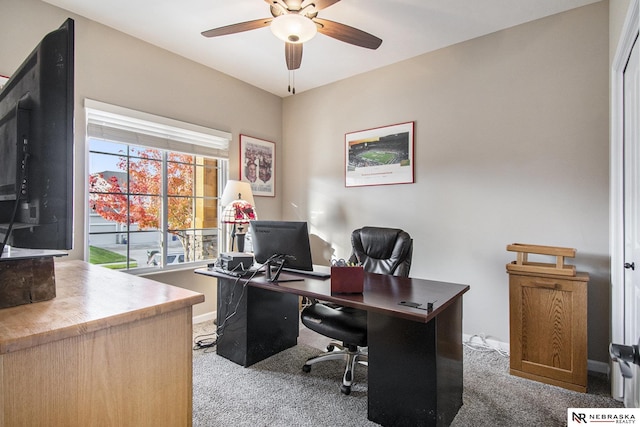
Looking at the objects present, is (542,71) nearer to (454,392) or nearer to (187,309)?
(454,392)

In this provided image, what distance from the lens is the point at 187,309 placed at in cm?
95

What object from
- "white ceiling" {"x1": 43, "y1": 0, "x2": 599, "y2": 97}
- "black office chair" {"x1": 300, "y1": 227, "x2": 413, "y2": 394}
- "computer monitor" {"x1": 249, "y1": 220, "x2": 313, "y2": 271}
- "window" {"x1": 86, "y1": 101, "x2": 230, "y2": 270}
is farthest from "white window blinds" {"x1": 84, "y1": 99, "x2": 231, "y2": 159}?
"black office chair" {"x1": 300, "y1": 227, "x2": 413, "y2": 394}

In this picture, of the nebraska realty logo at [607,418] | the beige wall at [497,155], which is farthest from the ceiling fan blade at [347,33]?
the nebraska realty logo at [607,418]

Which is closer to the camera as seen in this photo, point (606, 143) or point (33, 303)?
point (33, 303)

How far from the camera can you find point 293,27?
190 cm

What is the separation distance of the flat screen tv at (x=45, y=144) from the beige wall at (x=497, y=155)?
282 centimetres

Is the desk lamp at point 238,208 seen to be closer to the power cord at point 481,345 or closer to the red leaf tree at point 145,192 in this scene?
the red leaf tree at point 145,192

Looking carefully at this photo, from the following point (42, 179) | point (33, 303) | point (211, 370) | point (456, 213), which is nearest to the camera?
point (42, 179)

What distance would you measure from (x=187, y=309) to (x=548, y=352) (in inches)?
92.4

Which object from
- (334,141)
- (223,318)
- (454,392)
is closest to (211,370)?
(223,318)

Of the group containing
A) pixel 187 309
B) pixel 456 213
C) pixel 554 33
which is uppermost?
pixel 554 33

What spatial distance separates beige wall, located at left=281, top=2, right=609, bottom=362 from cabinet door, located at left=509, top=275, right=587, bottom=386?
1.36ft

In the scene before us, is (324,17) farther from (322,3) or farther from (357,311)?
(357,311)

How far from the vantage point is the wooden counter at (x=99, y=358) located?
2.15 ft
